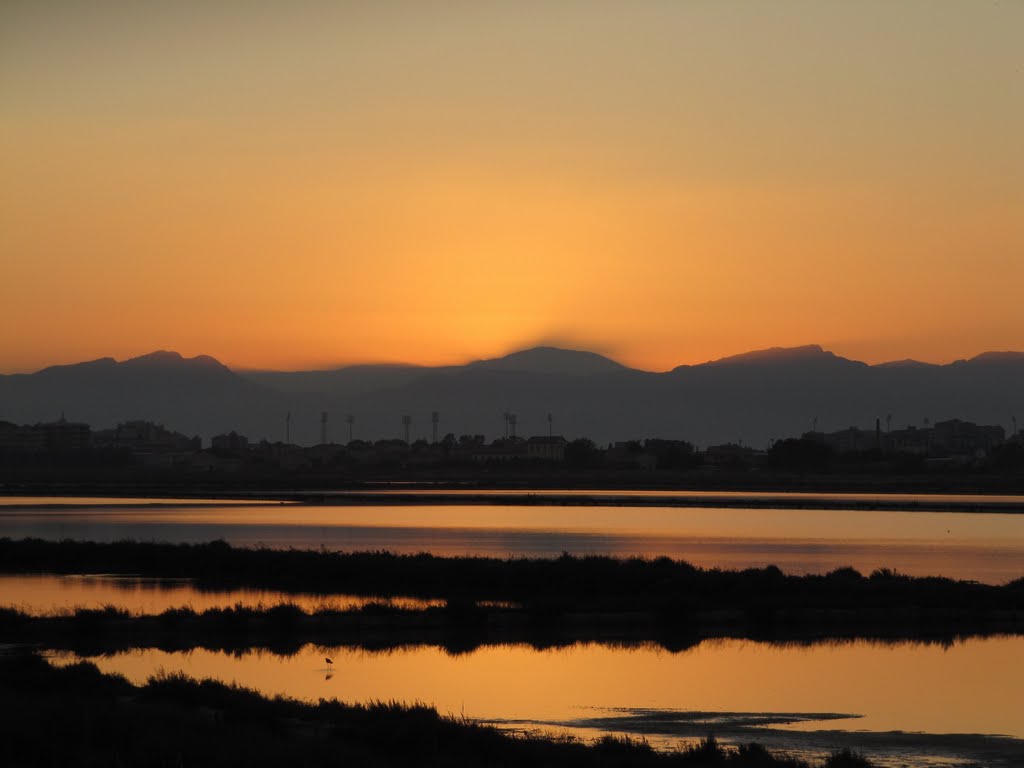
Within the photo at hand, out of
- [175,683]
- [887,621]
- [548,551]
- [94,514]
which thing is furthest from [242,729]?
[94,514]

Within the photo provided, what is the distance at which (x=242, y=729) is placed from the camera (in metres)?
13.6

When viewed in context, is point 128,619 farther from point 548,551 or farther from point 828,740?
point 548,551

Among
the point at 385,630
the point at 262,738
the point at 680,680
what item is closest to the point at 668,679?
the point at 680,680

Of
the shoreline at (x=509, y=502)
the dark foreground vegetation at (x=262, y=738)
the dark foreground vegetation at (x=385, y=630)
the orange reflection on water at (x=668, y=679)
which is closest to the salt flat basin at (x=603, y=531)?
the shoreline at (x=509, y=502)

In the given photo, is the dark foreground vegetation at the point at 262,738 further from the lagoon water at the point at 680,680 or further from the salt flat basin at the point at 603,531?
the salt flat basin at the point at 603,531

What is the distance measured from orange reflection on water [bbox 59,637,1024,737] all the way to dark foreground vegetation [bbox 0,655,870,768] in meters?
2.63

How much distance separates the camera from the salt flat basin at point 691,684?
667 inches

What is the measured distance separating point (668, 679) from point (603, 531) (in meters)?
40.2

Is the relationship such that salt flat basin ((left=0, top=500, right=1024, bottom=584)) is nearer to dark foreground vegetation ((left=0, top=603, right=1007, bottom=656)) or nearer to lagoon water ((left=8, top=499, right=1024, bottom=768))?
lagoon water ((left=8, top=499, right=1024, bottom=768))

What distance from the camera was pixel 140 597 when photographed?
100ft

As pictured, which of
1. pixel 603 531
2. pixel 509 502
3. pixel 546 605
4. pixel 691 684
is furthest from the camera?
pixel 509 502

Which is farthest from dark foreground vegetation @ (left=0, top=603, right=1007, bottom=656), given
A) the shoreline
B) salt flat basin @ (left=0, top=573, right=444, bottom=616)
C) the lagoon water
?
the shoreline

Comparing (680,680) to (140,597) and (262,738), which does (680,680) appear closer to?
(262,738)

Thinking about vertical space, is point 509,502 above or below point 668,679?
above
